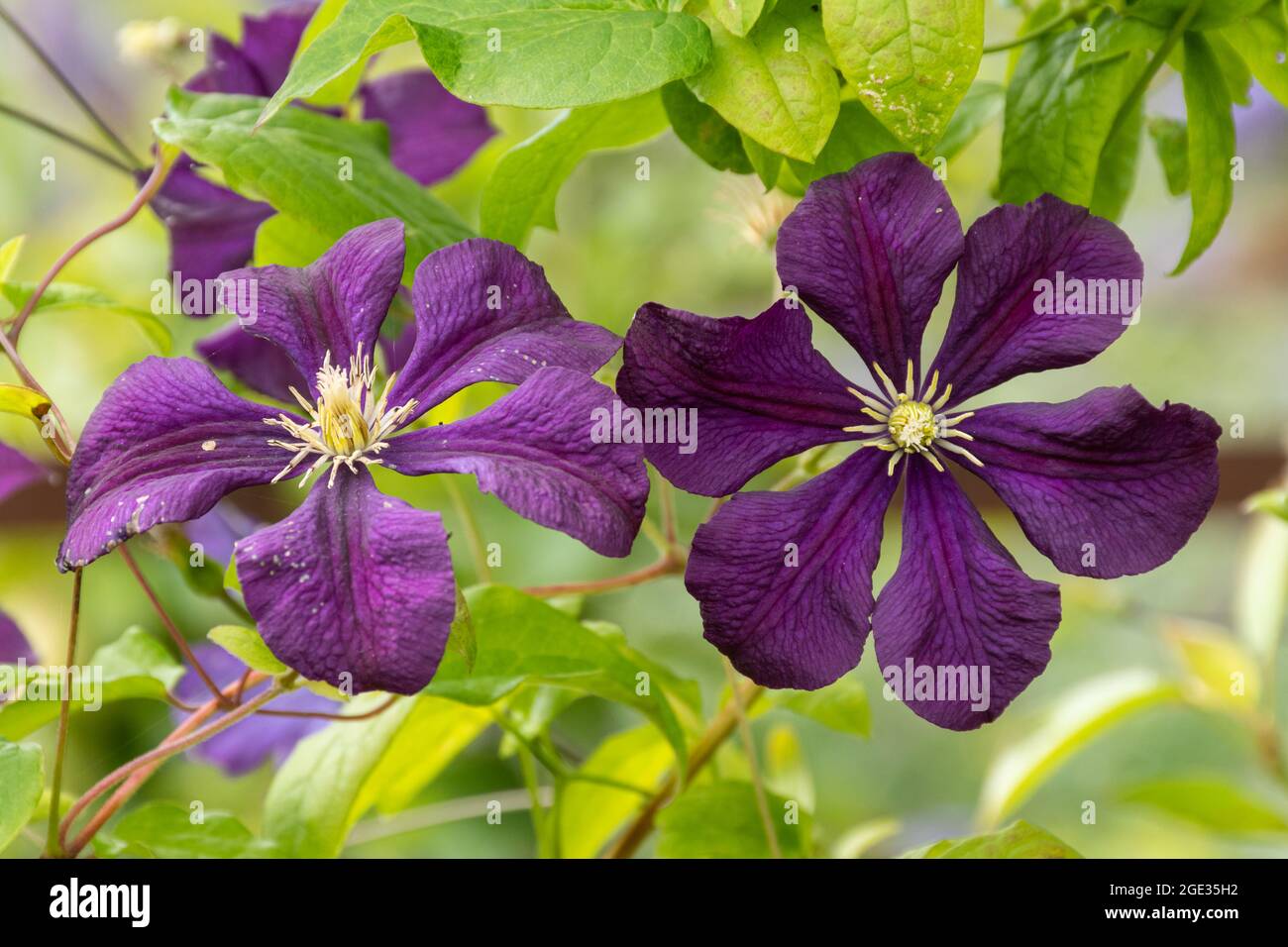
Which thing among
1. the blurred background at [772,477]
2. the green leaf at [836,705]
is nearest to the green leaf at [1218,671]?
the blurred background at [772,477]

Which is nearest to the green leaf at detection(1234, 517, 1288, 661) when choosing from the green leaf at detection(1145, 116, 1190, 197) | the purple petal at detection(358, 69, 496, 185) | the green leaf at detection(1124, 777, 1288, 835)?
the green leaf at detection(1124, 777, 1288, 835)

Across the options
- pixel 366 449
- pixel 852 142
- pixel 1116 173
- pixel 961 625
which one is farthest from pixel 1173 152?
pixel 366 449

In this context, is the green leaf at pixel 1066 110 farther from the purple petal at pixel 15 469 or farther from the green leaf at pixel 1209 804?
the green leaf at pixel 1209 804

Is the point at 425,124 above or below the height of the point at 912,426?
above

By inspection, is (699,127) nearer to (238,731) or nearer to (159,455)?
(159,455)

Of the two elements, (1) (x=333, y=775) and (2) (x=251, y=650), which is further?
(1) (x=333, y=775)

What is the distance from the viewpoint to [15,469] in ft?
2.07

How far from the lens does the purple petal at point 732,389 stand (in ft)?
1.34

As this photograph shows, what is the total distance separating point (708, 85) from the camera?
431mm

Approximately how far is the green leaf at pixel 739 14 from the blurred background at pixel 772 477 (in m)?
0.22

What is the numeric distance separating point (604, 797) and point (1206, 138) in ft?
1.48

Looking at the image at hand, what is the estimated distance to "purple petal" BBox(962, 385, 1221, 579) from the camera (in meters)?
0.42

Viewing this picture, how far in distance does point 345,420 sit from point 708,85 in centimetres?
17
